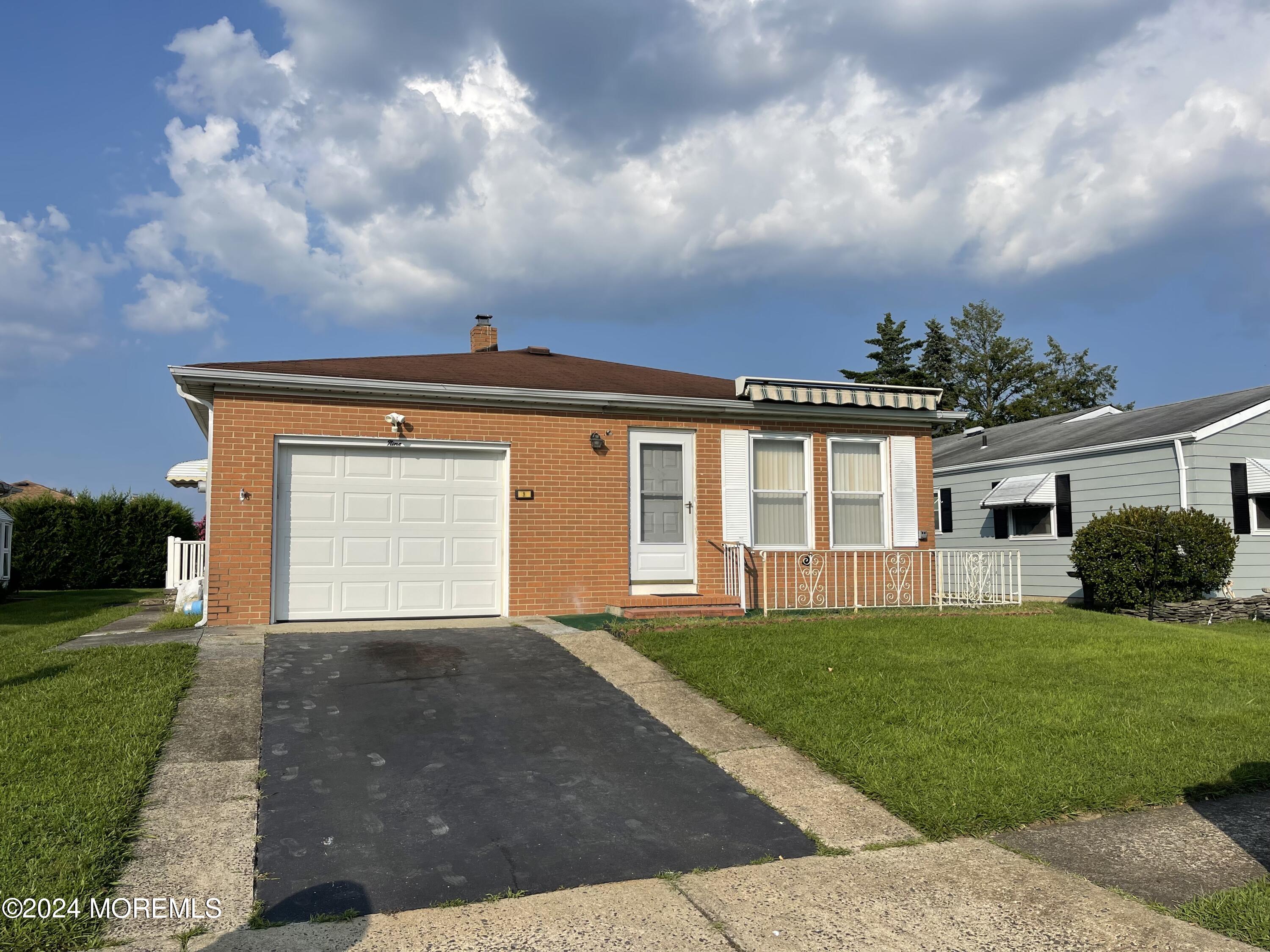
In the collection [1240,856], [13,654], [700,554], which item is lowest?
[1240,856]

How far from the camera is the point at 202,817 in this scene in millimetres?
4598

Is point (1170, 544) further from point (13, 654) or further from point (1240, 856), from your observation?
point (13, 654)

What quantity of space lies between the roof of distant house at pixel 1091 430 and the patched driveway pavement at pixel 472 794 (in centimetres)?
1336

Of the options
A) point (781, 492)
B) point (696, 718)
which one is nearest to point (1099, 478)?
point (781, 492)

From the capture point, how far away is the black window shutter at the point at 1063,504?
17.9 metres

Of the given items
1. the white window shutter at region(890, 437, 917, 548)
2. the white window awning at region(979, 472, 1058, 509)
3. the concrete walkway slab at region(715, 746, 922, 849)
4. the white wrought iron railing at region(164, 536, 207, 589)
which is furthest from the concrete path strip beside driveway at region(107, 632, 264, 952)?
the white window awning at region(979, 472, 1058, 509)

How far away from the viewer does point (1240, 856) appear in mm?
4410

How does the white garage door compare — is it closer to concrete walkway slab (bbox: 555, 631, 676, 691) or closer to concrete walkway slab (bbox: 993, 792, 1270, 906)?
concrete walkway slab (bbox: 555, 631, 676, 691)

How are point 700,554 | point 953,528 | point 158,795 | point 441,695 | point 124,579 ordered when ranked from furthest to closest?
point 124,579
point 953,528
point 700,554
point 441,695
point 158,795

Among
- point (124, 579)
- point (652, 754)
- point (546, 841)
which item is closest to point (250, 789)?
point (546, 841)

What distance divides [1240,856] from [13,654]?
10.0m

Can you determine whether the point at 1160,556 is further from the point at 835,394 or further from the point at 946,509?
the point at 946,509

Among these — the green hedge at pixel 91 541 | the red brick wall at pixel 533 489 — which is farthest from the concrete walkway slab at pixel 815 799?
the green hedge at pixel 91 541

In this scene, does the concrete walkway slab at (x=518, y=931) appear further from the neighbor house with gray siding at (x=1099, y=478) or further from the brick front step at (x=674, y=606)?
the neighbor house with gray siding at (x=1099, y=478)
